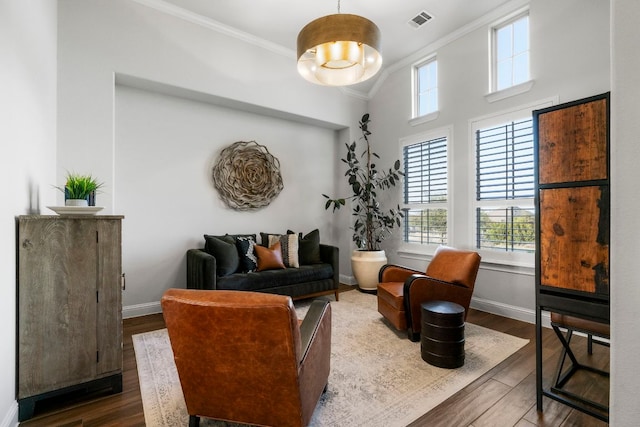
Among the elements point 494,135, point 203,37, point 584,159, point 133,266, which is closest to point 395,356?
point 584,159

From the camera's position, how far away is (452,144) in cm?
419

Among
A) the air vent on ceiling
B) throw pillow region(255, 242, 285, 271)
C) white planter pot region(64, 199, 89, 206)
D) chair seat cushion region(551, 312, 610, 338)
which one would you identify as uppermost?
the air vent on ceiling

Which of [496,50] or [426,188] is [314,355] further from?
[496,50]

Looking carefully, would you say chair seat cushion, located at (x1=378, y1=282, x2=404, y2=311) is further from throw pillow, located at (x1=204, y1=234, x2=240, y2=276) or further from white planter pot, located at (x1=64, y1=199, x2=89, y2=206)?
white planter pot, located at (x1=64, y1=199, x2=89, y2=206)

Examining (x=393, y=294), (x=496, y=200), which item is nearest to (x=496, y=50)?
(x=496, y=200)

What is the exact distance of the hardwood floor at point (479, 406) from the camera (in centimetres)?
181

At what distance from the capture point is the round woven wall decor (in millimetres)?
4270

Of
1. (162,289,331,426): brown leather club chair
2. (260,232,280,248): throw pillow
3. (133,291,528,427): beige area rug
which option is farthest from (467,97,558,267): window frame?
(162,289,331,426): brown leather club chair

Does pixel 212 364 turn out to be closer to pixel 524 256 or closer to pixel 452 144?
pixel 524 256

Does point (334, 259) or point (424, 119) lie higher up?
point (424, 119)

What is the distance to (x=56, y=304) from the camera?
193 cm

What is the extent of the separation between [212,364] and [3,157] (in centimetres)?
155

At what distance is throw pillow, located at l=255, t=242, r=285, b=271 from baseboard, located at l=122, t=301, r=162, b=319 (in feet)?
4.48

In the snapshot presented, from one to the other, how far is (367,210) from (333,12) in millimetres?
2805
